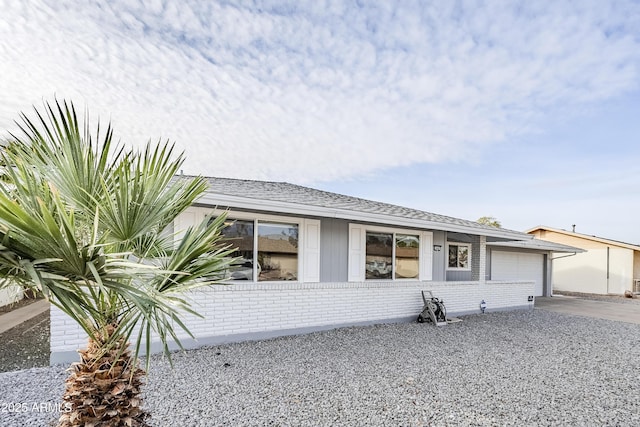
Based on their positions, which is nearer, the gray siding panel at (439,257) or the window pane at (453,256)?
the gray siding panel at (439,257)

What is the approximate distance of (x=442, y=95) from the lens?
10805 millimetres

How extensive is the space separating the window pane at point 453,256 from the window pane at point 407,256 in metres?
3.94

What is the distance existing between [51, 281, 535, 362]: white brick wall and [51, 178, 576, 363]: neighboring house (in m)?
0.02

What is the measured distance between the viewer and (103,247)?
9.08 feet

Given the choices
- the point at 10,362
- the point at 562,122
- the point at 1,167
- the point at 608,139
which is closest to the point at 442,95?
the point at 562,122

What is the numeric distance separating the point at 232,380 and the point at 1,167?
3.88 meters

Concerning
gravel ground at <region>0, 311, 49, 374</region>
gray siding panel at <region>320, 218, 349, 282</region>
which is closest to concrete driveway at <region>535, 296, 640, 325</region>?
gray siding panel at <region>320, 218, 349, 282</region>

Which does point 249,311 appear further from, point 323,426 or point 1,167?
point 1,167

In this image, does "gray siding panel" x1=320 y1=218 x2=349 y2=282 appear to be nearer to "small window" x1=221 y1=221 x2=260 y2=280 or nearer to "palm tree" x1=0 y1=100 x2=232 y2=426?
"small window" x1=221 y1=221 x2=260 y2=280

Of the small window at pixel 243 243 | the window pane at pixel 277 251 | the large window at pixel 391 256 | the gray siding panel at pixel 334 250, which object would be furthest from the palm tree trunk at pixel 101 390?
the large window at pixel 391 256

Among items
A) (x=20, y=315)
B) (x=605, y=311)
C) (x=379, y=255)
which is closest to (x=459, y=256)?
(x=379, y=255)

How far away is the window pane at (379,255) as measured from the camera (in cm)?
931

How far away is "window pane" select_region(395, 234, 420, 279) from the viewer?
9.79 m

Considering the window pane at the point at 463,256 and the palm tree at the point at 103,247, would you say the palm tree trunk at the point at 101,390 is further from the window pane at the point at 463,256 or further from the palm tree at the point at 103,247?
the window pane at the point at 463,256
